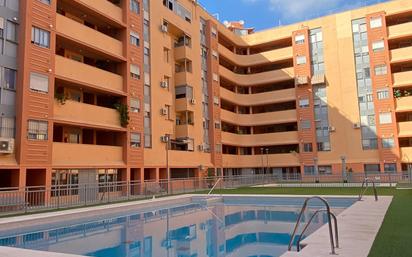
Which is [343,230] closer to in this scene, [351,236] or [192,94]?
[351,236]

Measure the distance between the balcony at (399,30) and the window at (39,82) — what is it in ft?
126

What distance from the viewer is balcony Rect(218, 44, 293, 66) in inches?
1937

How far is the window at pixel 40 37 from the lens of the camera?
70.0ft

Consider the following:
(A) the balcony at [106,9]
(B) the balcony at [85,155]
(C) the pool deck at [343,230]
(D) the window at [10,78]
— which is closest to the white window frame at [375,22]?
(A) the balcony at [106,9]

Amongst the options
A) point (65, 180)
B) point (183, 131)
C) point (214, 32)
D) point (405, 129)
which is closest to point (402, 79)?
point (405, 129)

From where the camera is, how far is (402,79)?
1633 inches

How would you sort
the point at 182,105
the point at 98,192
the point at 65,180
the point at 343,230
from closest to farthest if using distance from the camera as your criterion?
the point at 343,230
the point at 98,192
the point at 65,180
the point at 182,105

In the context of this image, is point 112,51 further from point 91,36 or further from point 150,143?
point 150,143

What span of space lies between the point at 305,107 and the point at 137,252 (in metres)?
40.3

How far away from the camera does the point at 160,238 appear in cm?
1257

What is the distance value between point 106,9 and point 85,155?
450 inches

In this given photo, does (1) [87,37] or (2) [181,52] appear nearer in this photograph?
(1) [87,37]

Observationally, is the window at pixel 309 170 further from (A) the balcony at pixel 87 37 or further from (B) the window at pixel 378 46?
(A) the balcony at pixel 87 37

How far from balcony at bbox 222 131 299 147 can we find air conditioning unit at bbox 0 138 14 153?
29.3 metres
